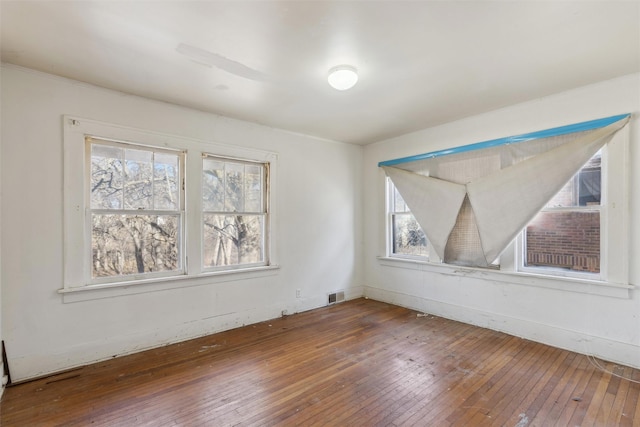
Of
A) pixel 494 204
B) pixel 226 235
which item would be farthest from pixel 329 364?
pixel 494 204

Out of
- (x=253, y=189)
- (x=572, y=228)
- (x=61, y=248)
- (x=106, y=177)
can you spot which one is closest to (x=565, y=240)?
(x=572, y=228)

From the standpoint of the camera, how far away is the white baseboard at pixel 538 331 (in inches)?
103

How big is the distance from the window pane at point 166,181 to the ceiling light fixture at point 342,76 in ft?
6.43

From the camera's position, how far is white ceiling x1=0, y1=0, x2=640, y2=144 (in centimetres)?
173

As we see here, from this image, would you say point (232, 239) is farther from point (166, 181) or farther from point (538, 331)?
point (538, 331)

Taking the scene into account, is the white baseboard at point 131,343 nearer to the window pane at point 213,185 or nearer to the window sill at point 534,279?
the window pane at point 213,185

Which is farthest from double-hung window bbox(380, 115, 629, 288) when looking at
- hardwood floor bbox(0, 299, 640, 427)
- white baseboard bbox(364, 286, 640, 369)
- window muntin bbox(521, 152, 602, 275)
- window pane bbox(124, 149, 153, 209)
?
window pane bbox(124, 149, 153, 209)

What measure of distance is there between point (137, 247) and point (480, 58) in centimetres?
357

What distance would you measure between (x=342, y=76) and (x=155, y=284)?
8.91 feet

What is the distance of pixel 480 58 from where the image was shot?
227 centimetres

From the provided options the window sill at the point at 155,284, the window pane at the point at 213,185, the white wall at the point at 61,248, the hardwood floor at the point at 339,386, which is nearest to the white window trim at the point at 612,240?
the hardwood floor at the point at 339,386

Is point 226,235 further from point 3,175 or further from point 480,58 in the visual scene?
point 480,58

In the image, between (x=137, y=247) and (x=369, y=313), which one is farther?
(x=369, y=313)

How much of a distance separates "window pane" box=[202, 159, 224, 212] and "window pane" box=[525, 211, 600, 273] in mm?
3576
